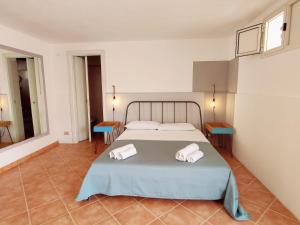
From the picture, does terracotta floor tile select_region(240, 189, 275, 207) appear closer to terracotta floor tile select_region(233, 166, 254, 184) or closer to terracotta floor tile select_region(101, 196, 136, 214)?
terracotta floor tile select_region(233, 166, 254, 184)

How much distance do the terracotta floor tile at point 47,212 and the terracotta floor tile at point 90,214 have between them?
17 centimetres

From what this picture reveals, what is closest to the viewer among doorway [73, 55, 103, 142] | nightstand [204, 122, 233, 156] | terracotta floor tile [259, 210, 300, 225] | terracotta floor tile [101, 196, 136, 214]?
terracotta floor tile [259, 210, 300, 225]

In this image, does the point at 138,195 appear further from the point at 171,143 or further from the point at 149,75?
the point at 149,75

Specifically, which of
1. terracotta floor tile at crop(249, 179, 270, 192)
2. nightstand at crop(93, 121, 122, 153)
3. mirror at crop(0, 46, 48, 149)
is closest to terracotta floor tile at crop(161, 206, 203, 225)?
terracotta floor tile at crop(249, 179, 270, 192)

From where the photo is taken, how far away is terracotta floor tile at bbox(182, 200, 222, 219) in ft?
6.37

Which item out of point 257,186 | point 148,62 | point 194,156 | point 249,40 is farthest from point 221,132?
point 148,62

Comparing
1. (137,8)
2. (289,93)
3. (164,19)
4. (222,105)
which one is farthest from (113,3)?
(222,105)

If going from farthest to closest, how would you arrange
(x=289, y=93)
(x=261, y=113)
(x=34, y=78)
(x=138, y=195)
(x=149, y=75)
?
1. (x=149, y=75)
2. (x=34, y=78)
3. (x=261, y=113)
4. (x=138, y=195)
5. (x=289, y=93)

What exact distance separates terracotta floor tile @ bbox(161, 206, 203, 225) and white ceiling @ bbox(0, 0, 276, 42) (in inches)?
97.2

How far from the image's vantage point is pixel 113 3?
86.2 inches

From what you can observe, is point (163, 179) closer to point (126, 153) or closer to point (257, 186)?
point (126, 153)

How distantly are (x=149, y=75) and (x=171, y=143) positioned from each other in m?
1.82

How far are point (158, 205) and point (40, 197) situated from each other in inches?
59.1

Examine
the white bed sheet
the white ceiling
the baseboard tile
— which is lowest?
the baseboard tile
